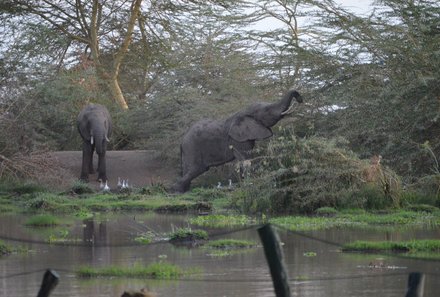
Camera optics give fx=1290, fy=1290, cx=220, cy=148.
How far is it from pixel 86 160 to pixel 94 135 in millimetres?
724

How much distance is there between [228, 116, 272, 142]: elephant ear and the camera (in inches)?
1120

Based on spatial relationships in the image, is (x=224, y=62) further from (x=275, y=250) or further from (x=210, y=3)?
(x=275, y=250)

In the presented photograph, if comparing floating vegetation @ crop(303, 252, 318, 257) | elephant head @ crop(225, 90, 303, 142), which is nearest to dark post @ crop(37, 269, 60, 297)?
floating vegetation @ crop(303, 252, 318, 257)

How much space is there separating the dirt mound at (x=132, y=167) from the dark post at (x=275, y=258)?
2250cm

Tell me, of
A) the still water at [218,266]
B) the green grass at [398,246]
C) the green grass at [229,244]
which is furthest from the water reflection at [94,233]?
the green grass at [398,246]

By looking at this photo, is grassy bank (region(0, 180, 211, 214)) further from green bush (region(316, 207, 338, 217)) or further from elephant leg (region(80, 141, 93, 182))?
elephant leg (region(80, 141, 93, 182))

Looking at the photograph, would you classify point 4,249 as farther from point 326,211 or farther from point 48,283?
point 326,211

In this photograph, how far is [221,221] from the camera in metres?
20.2

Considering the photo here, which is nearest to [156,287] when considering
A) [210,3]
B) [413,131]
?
[413,131]

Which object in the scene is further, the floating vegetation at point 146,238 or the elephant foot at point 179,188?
the elephant foot at point 179,188

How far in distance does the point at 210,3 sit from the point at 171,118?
859 cm

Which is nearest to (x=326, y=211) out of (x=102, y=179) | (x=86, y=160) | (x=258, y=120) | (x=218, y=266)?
(x=258, y=120)

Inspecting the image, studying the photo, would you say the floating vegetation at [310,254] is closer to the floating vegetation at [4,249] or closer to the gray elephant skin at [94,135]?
the floating vegetation at [4,249]

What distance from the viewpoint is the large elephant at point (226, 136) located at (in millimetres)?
28516
